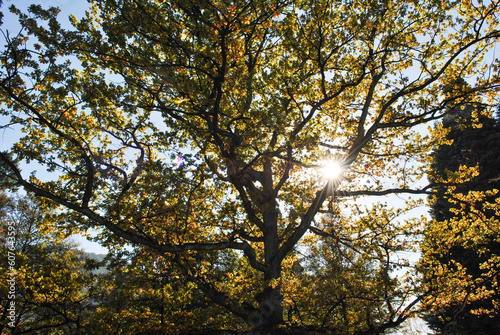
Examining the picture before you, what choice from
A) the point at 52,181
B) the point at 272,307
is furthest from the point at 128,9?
→ the point at 272,307

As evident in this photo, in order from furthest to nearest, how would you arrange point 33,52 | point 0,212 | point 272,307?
point 0,212 → point 272,307 → point 33,52

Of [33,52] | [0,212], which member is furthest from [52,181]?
[0,212]

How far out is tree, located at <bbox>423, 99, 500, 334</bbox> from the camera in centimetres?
715

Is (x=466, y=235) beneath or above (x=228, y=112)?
beneath

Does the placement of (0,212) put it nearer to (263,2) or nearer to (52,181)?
(52,181)

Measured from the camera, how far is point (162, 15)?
259 inches

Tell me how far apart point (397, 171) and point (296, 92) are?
17.8 ft

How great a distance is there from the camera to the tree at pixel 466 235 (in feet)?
23.5

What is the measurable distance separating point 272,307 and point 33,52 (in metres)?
8.67

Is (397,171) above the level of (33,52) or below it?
above

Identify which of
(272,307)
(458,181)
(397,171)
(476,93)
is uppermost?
(476,93)

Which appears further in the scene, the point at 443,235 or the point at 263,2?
the point at 443,235

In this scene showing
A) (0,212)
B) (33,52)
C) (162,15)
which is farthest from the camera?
(0,212)

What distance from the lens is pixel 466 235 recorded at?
25.4 ft
